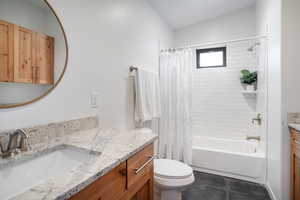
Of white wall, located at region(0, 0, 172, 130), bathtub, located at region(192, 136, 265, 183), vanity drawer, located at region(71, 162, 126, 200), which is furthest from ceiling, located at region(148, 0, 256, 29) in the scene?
vanity drawer, located at region(71, 162, 126, 200)

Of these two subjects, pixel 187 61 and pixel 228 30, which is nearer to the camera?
pixel 187 61

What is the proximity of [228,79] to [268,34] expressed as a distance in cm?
105

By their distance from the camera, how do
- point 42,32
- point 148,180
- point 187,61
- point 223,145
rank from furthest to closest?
point 223,145
point 187,61
point 148,180
point 42,32

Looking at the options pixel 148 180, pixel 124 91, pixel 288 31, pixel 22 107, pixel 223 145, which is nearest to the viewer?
pixel 22 107

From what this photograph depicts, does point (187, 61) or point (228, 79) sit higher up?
point (187, 61)

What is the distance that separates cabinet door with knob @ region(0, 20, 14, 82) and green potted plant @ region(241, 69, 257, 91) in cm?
295

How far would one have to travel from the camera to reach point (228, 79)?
9.78ft

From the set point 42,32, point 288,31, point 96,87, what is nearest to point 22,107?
point 42,32

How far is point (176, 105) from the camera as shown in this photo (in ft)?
8.11

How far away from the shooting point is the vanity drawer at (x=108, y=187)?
1.99ft

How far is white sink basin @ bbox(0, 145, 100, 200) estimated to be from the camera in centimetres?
66

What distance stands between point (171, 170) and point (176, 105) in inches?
43.1

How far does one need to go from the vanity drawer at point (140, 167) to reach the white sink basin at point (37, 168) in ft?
0.66

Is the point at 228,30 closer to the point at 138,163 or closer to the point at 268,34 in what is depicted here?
the point at 268,34
